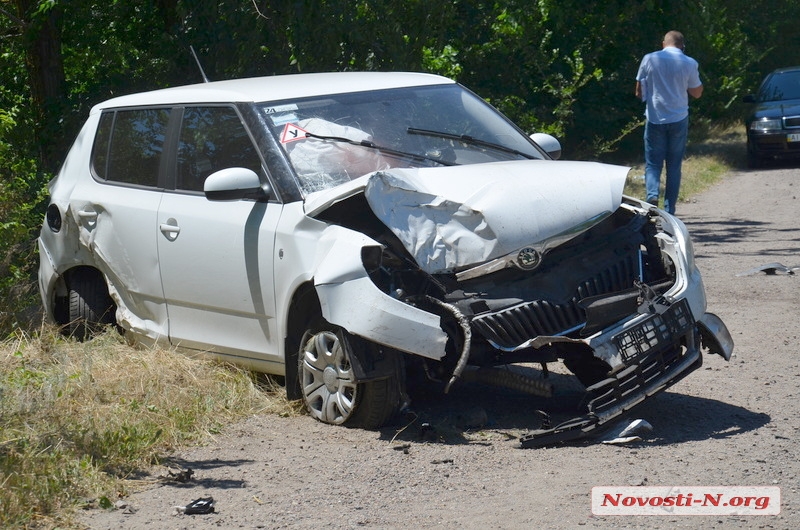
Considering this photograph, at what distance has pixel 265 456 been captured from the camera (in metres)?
5.32

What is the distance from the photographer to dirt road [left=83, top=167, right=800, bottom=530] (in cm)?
441

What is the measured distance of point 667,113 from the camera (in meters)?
11.9

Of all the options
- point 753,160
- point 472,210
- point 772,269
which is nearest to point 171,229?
point 472,210

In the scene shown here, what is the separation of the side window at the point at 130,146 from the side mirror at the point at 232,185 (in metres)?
0.97

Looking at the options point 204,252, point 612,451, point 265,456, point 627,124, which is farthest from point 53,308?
point 627,124

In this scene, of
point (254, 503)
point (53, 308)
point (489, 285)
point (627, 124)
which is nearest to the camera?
point (254, 503)

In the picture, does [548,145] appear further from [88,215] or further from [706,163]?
[706,163]

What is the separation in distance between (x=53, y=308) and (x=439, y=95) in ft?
9.46

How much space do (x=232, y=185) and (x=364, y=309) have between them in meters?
1.12

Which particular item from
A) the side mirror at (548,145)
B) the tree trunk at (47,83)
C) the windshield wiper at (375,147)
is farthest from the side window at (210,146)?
the tree trunk at (47,83)

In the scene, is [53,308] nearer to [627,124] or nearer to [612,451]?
[612,451]

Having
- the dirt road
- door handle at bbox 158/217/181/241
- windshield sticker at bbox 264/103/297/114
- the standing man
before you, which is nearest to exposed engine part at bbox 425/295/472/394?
the dirt road

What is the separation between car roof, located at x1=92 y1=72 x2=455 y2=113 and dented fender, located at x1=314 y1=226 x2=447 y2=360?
135 centimetres

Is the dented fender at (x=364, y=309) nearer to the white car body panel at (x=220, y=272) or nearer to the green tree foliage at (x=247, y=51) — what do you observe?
the white car body panel at (x=220, y=272)
